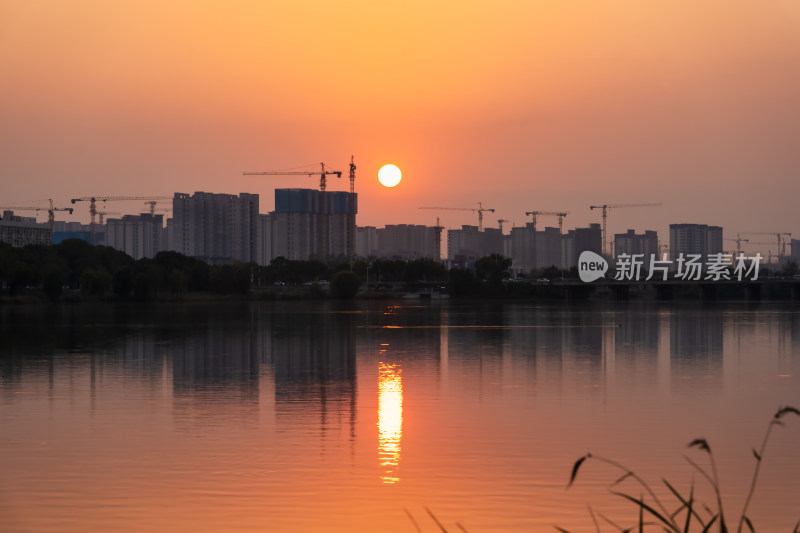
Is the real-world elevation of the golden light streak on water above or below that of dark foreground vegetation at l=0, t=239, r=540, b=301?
below

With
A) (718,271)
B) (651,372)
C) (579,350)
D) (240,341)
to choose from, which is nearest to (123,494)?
(651,372)

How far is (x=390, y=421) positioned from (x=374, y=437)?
8.07 ft

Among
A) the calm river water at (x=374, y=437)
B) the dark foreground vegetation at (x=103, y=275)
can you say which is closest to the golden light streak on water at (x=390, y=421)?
the calm river water at (x=374, y=437)

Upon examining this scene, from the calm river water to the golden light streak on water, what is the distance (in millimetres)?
80

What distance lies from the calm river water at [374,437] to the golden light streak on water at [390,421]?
8 cm

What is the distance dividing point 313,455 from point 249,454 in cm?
126

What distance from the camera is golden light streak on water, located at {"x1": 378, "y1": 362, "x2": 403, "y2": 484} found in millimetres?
19203

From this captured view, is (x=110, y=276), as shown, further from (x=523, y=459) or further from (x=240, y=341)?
(x=523, y=459)

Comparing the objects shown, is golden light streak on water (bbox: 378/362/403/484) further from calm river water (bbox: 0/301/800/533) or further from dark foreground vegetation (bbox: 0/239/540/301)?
dark foreground vegetation (bbox: 0/239/540/301)

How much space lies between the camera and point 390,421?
25.1m

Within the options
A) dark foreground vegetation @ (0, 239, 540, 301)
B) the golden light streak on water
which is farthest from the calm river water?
dark foreground vegetation @ (0, 239, 540, 301)

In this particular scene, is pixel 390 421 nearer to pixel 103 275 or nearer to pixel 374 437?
pixel 374 437

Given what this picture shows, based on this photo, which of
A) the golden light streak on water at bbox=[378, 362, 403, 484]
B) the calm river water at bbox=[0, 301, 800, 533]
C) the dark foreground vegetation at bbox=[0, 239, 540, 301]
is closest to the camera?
the calm river water at bbox=[0, 301, 800, 533]

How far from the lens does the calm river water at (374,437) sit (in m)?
15.8
